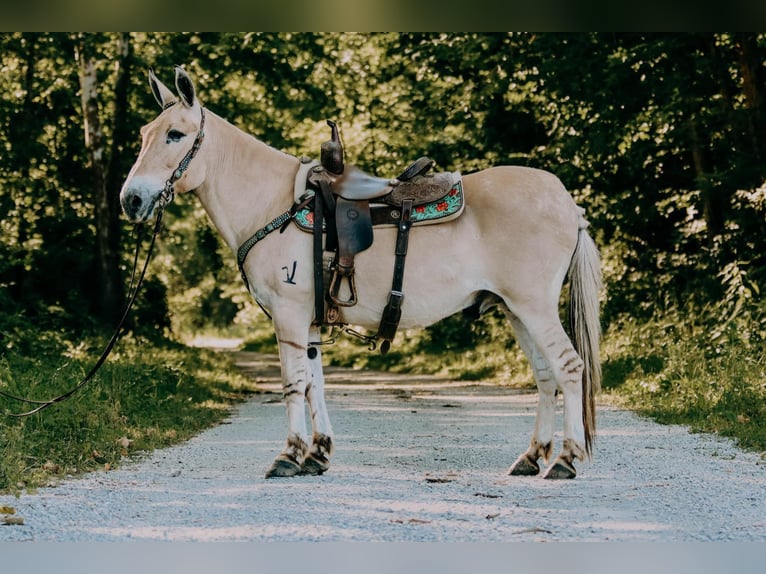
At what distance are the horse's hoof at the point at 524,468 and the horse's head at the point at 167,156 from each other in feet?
9.81

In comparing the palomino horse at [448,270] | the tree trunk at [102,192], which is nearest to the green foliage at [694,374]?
the palomino horse at [448,270]

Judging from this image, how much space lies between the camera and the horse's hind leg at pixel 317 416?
23.6 feet

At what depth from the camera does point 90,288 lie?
57.1ft

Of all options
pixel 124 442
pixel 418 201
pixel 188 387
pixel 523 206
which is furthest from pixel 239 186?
pixel 188 387

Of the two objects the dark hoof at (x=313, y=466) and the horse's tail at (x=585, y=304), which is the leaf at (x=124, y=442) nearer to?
the dark hoof at (x=313, y=466)

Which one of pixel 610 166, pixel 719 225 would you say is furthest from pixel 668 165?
pixel 719 225

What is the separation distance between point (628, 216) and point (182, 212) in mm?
10504

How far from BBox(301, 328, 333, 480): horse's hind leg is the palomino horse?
0.01 m

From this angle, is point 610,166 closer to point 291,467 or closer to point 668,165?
point 668,165

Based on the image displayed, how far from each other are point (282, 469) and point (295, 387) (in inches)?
22.6

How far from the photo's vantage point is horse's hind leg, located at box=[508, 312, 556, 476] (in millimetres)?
7090

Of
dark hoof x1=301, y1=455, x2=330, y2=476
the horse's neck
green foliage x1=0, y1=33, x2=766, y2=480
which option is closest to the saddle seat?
the horse's neck

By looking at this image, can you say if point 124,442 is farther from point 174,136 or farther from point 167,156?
point 174,136

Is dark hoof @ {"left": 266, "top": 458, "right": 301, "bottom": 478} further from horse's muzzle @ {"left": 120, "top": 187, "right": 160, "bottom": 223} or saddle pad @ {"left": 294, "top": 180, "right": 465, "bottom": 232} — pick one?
horse's muzzle @ {"left": 120, "top": 187, "right": 160, "bottom": 223}
